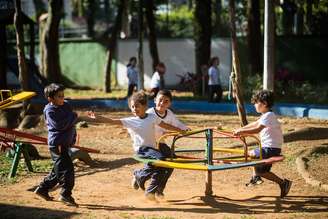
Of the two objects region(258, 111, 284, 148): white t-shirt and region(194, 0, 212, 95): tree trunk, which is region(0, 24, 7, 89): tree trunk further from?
region(258, 111, 284, 148): white t-shirt

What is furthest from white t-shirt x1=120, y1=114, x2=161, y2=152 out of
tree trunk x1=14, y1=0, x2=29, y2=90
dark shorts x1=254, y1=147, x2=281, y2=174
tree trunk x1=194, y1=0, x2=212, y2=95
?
tree trunk x1=194, y1=0, x2=212, y2=95

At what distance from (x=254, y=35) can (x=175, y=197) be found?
13.9 meters

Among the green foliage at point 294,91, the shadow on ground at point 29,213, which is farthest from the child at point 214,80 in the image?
the shadow on ground at point 29,213

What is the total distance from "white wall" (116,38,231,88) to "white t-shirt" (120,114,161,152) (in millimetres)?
18281

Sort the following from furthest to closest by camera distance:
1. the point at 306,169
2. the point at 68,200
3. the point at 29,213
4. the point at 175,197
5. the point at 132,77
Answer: the point at 132,77 → the point at 306,169 → the point at 175,197 → the point at 68,200 → the point at 29,213

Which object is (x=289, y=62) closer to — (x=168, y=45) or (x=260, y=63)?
(x=260, y=63)

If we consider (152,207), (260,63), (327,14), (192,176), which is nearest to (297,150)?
(192,176)

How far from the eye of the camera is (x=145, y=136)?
730cm

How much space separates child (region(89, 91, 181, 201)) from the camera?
720cm

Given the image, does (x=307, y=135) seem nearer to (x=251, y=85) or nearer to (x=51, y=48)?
(x=251, y=85)

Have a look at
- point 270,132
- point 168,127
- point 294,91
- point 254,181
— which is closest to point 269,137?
point 270,132

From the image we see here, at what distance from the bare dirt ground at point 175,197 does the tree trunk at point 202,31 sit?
10.6m

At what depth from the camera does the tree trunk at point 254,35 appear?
20.6 m

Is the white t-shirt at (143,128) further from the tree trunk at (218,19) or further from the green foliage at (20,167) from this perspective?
the tree trunk at (218,19)
